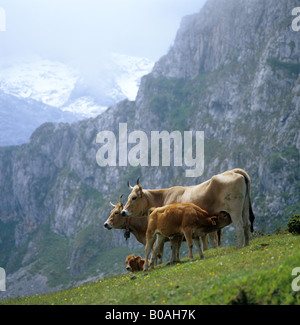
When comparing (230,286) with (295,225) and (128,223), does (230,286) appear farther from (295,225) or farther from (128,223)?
(128,223)

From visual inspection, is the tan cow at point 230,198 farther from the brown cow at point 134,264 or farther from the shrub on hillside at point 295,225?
the brown cow at point 134,264

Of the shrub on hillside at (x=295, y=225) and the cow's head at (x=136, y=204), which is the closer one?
the shrub on hillside at (x=295, y=225)

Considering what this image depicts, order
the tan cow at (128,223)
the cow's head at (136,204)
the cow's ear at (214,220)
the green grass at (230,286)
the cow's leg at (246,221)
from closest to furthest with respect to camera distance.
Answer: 1. the green grass at (230,286)
2. the cow's ear at (214,220)
3. the cow's leg at (246,221)
4. the cow's head at (136,204)
5. the tan cow at (128,223)

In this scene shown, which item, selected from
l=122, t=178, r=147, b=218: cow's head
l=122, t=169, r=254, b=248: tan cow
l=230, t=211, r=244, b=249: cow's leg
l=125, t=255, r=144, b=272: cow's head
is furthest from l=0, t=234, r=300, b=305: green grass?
l=122, t=178, r=147, b=218: cow's head

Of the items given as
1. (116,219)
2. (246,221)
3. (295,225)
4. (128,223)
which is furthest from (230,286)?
(116,219)

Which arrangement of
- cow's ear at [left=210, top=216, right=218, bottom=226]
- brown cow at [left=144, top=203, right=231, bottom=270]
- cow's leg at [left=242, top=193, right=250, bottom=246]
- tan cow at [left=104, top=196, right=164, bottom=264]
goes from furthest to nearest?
1. tan cow at [left=104, top=196, right=164, bottom=264]
2. cow's leg at [left=242, top=193, right=250, bottom=246]
3. cow's ear at [left=210, top=216, right=218, bottom=226]
4. brown cow at [left=144, top=203, right=231, bottom=270]

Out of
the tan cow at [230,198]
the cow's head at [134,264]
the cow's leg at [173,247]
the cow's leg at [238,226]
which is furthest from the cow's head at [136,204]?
the cow's leg at [238,226]

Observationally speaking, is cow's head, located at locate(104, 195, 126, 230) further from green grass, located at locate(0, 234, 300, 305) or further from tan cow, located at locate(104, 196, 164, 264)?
green grass, located at locate(0, 234, 300, 305)

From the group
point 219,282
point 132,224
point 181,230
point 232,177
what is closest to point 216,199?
point 232,177

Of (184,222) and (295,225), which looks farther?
(295,225)

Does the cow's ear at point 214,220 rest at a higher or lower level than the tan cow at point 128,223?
higher
